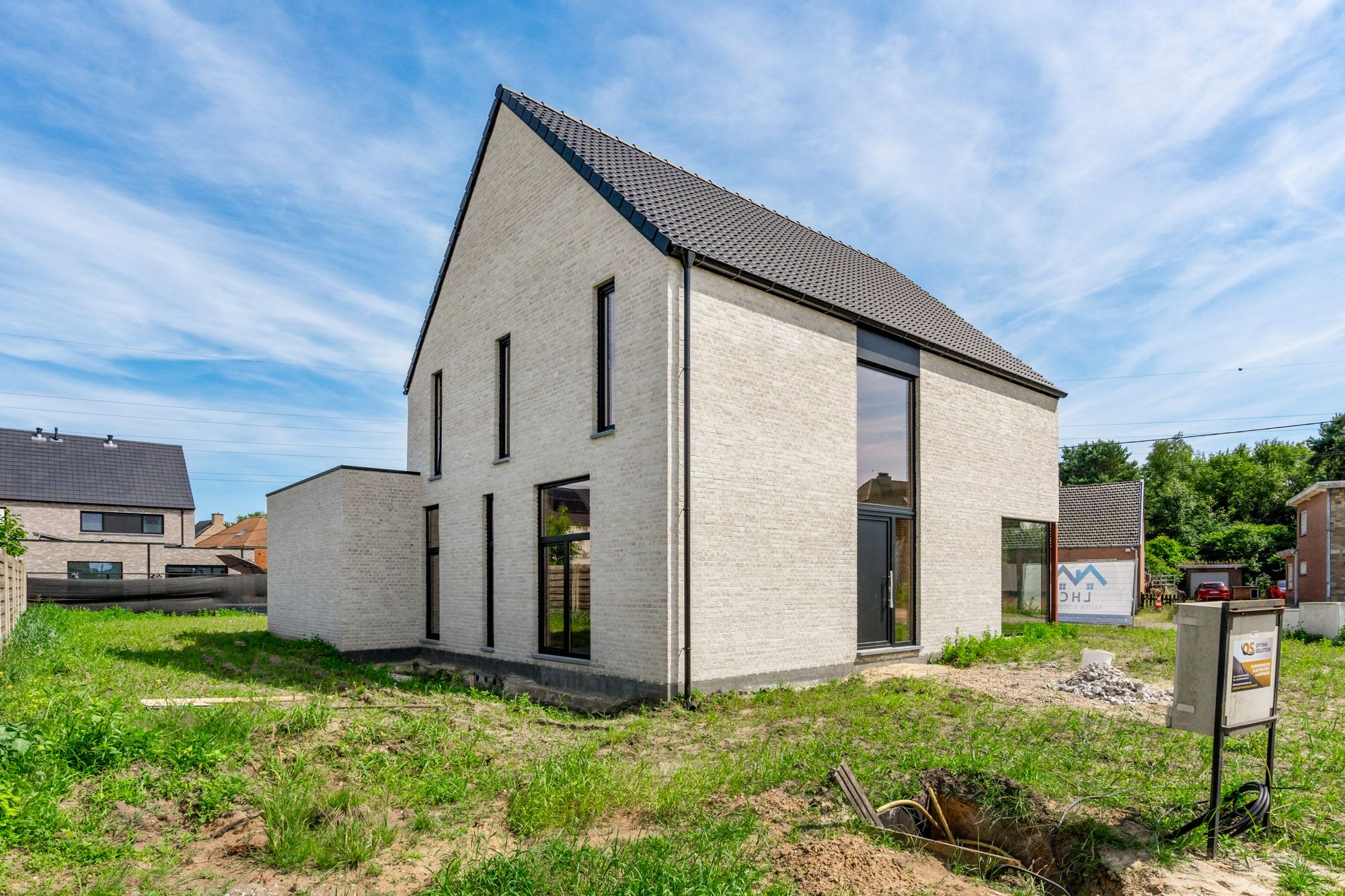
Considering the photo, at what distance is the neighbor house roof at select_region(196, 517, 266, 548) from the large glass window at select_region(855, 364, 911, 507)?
4017 centimetres

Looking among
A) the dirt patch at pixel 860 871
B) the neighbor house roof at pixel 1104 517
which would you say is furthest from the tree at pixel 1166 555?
the dirt patch at pixel 860 871

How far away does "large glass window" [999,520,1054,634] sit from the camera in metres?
14.8

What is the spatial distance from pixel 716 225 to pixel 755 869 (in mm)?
9350

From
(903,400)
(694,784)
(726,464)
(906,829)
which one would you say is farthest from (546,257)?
(906,829)

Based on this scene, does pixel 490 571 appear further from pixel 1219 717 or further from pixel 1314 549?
pixel 1314 549

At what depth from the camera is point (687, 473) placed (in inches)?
372

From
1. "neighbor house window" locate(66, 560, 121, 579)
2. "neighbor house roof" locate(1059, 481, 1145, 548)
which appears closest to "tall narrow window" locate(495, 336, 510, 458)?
"neighbor house roof" locate(1059, 481, 1145, 548)

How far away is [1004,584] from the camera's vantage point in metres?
14.8

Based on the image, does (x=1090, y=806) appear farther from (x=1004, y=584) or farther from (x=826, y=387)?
(x=1004, y=584)

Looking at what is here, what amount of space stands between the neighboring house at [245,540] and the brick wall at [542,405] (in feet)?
100.0

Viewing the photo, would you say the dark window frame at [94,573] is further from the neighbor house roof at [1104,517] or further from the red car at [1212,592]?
the red car at [1212,592]

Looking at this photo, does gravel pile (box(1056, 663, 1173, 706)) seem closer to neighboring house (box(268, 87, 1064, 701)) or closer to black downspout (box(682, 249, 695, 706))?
neighboring house (box(268, 87, 1064, 701))

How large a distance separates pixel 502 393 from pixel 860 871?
10.4m

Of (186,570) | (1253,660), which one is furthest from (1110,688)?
(186,570)
